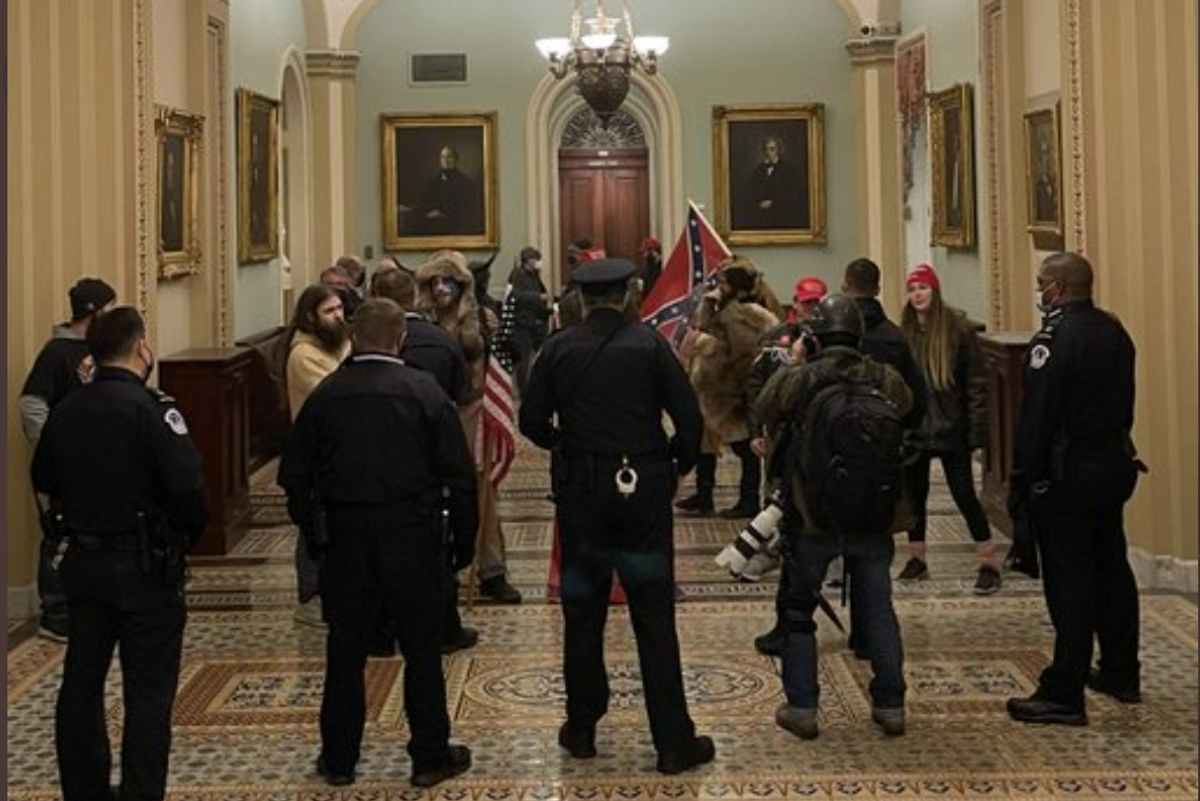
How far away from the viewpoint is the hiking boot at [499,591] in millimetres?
8852

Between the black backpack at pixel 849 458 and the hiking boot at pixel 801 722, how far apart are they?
753mm

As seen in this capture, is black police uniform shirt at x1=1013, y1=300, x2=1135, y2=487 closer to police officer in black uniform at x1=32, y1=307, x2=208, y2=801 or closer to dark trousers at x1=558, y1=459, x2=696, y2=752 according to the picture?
dark trousers at x1=558, y1=459, x2=696, y2=752

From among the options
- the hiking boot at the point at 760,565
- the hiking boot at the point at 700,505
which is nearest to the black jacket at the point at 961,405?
the hiking boot at the point at 760,565

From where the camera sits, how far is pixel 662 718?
5.88 meters

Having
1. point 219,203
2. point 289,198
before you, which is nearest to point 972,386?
point 219,203

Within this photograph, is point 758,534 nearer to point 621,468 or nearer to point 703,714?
point 703,714

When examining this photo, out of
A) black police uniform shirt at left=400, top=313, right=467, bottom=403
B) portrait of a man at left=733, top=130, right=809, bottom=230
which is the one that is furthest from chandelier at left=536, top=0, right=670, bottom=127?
black police uniform shirt at left=400, top=313, right=467, bottom=403

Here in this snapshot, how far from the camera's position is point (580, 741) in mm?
6094

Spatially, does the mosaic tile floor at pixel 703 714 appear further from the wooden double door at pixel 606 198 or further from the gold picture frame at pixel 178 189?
the wooden double door at pixel 606 198

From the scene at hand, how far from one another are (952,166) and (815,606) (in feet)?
30.1

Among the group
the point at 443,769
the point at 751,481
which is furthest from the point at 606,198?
the point at 443,769

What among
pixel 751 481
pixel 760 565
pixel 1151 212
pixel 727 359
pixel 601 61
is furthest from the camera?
pixel 601 61

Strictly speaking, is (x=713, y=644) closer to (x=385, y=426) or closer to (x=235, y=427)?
(x=385, y=426)

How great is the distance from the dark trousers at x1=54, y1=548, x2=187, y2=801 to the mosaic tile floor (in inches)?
20.8
